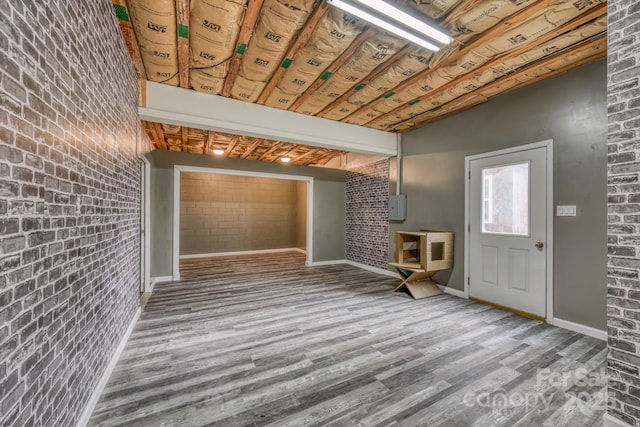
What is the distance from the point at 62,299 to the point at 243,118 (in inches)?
115

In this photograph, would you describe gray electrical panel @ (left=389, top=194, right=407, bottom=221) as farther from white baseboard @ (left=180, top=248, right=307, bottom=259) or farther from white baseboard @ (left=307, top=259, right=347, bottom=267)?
white baseboard @ (left=180, top=248, right=307, bottom=259)

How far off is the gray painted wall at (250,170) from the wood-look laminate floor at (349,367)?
4.71ft

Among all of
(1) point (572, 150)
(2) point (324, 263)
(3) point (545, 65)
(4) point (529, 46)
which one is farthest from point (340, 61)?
(2) point (324, 263)

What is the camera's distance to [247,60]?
2758 mm

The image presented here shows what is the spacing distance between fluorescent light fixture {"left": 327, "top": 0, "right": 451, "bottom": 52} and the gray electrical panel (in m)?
2.98

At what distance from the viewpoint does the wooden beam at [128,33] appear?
6.81 feet

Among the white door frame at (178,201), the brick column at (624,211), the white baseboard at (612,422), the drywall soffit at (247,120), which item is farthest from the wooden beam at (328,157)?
the white baseboard at (612,422)

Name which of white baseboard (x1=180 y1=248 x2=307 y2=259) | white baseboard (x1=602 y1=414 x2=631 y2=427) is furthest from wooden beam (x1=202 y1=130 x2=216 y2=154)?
white baseboard (x1=602 y1=414 x2=631 y2=427)

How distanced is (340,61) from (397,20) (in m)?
0.80

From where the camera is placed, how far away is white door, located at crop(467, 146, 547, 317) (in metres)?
3.23

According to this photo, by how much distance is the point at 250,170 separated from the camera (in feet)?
19.9

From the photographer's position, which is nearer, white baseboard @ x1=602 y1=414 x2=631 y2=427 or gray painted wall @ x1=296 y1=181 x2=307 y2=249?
white baseboard @ x1=602 y1=414 x2=631 y2=427

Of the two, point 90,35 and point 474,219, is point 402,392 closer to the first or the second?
point 474,219

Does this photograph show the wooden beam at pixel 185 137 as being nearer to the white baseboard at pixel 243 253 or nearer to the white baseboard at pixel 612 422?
the white baseboard at pixel 243 253
